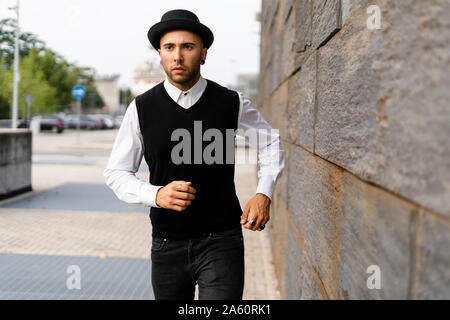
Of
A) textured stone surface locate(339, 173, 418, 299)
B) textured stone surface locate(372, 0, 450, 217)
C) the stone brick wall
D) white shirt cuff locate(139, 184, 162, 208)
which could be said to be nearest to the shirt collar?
white shirt cuff locate(139, 184, 162, 208)

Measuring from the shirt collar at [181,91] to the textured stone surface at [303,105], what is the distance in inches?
24.5

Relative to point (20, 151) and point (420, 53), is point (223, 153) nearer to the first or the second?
point (420, 53)

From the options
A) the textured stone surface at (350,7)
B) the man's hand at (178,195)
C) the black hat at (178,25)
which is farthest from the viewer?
the black hat at (178,25)

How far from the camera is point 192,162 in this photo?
253cm

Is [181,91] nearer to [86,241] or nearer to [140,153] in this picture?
[140,153]

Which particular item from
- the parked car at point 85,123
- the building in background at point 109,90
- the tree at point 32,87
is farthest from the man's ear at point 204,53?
the building in background at point 109,90

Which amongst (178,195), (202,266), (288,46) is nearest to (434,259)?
(178,195)

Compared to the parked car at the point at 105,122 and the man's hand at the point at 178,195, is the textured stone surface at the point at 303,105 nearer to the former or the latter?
the man's hand at the point at 178,195

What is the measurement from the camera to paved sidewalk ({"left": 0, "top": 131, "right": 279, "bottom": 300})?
478 cm

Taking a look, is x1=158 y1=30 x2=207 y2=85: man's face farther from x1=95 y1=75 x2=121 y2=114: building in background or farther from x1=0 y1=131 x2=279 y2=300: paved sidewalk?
x1=95 y1=75 x2=121 y2=114: building in background

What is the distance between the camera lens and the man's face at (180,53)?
247 cm

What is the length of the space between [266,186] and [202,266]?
53cm

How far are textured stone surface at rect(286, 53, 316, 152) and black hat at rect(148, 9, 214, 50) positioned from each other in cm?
67

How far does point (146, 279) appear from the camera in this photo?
16.8ft
